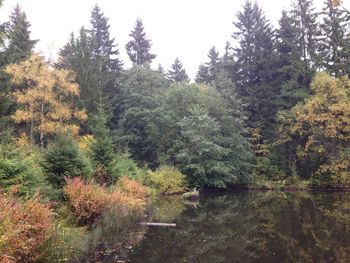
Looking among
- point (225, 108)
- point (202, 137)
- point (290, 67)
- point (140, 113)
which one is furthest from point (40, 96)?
point (290, 67)

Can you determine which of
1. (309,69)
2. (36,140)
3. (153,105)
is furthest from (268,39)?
(36,140)

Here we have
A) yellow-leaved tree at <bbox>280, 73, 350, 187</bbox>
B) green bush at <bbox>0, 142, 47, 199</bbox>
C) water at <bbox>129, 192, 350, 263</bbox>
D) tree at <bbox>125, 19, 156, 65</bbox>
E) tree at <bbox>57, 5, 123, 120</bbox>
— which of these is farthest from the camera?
tree at <bbox>125, 19, 156, 65</bbox>

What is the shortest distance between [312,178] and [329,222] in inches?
723

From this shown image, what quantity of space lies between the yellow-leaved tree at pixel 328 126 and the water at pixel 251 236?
1132 centimetres

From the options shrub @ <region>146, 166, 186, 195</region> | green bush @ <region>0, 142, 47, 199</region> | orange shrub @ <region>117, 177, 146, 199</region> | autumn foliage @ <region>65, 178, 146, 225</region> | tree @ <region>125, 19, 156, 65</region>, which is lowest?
shrub @ <region>146, 166, 186, 195</region>

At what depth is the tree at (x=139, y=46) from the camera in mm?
48438

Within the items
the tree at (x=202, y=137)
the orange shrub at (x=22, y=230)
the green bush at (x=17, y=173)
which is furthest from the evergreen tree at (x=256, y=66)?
the orange shrub at (x=22, y=230)

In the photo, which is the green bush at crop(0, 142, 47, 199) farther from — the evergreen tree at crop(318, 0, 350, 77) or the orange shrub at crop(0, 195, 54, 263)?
the evergreen tree at crop(318, 0, 350, 77)

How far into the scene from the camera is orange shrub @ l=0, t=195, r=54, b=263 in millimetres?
6184

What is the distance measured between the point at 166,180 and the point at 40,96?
36.5 feet

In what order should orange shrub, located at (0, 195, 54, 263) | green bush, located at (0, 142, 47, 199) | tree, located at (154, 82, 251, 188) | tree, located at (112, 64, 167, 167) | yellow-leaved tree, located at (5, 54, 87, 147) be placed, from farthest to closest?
tree, located at (112, 64, 167, 167)
tree, located at (154, 82, 251, 188)
yellow-leaved tree, located at (5, 54, 87, 147)
green bush, located at (0, 142, 47, 199)
orange shrub, located at (0, 195, 54, 263)

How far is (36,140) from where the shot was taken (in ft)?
104

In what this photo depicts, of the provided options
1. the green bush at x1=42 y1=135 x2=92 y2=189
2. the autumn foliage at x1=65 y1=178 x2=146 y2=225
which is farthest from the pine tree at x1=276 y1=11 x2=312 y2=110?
the autumn foliage at x1=65 y1=178 x2=146 y2=225

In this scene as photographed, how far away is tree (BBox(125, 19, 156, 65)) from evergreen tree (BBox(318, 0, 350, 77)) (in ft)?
68.0
